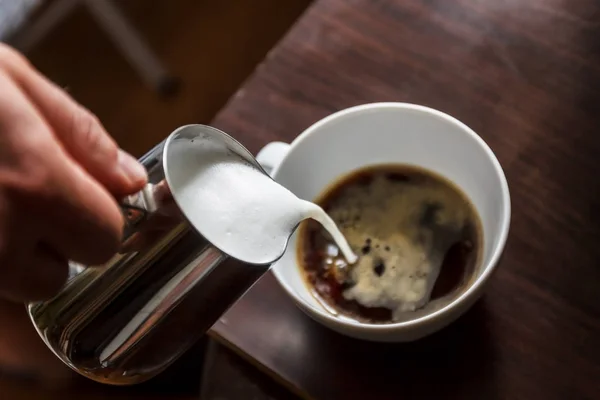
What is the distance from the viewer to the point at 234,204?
1.11 feet

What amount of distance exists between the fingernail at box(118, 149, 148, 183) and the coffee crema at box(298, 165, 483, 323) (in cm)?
19

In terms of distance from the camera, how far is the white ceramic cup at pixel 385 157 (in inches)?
16.8

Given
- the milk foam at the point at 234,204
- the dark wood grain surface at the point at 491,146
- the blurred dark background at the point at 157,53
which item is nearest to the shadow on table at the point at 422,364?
the dark wood grain surface at the point at 491,146

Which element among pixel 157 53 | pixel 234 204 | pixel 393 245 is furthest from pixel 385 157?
pixel 157 53

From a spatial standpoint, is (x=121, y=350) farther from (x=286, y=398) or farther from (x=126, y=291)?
(x=286, y=398)

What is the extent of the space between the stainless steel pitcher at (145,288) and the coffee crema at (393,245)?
126 mm

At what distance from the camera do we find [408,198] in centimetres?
50

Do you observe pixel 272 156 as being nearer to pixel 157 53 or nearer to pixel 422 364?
pixel 422 364

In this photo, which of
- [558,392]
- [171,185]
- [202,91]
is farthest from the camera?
[202,91]

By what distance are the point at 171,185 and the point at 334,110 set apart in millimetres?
249

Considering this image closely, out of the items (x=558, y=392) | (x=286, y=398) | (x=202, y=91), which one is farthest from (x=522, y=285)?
(x=202, y=91)

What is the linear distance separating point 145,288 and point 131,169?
57 millimetres

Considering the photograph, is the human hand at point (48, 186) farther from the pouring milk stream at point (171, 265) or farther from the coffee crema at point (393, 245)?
the coffee crema at point (393, 245)

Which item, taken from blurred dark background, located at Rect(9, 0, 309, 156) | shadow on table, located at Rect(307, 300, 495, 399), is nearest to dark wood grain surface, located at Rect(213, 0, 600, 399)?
shadow on table, located at Rect(307, 300, 495, 399)
